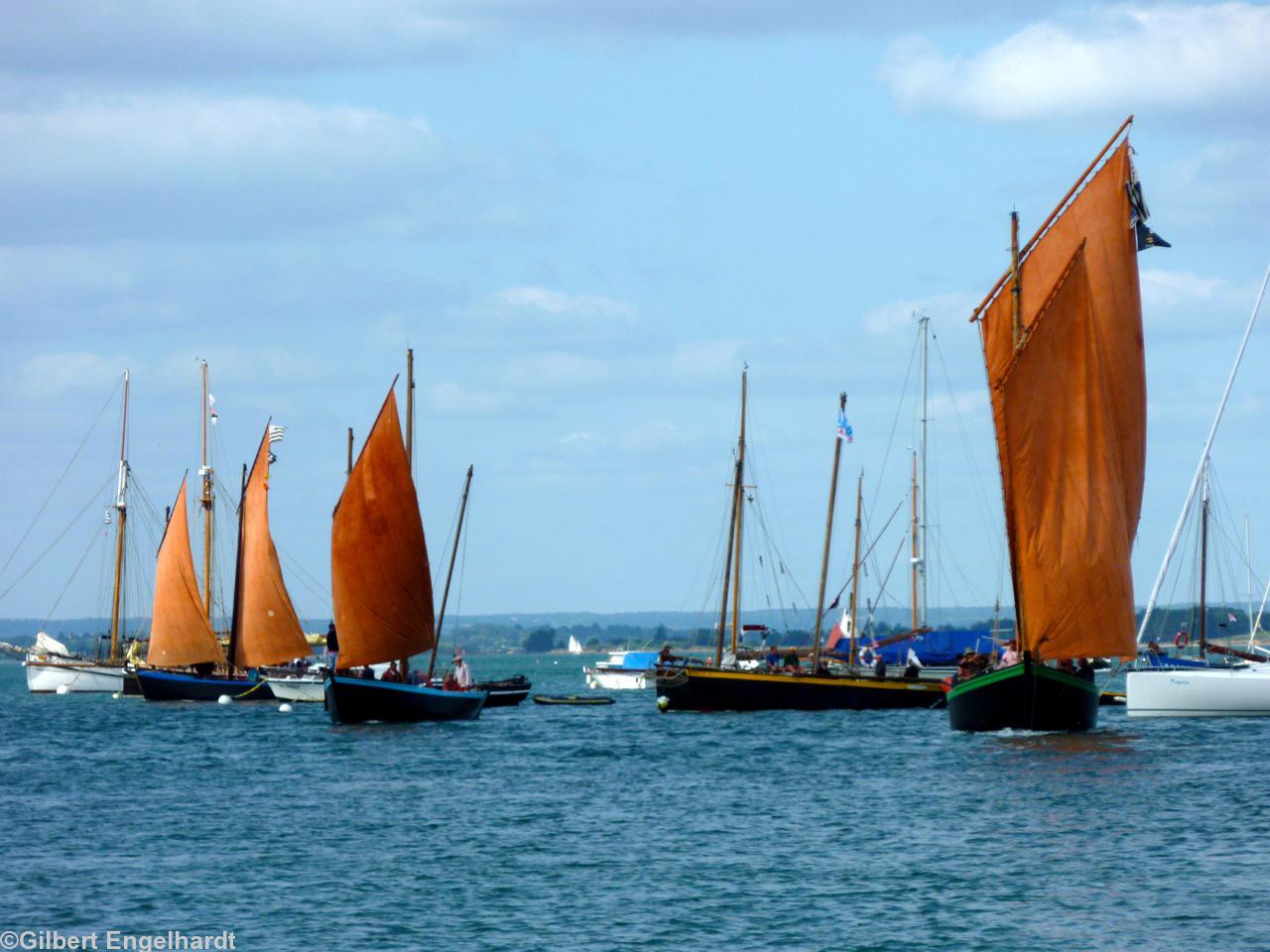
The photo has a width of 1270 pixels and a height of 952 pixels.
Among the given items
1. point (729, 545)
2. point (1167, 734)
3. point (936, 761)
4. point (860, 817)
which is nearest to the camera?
point (860, 817)

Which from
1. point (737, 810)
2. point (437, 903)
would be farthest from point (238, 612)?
point (437, 903)

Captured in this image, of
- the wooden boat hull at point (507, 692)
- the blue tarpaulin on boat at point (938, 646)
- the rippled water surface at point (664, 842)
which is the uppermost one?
the blue tarpaulin on boat at point (938, 646)

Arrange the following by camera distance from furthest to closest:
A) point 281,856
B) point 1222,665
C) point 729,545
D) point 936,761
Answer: point 729,545 → point 1222,665 → point 936,761 → point 281,856

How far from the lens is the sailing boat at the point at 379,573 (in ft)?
217

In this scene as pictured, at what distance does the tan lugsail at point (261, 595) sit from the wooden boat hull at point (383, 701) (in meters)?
25.9

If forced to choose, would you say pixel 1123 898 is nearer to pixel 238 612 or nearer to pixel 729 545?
pixel 729 545

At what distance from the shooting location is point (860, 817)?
4138cm

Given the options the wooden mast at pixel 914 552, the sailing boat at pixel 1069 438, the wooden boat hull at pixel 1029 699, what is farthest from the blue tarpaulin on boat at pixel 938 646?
the sailing boat at pixel 1069 438

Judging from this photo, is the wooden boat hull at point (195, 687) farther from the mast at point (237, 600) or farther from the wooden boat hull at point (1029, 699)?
the wooden boat hull at point (1029, 699)

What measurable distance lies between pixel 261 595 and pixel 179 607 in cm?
591

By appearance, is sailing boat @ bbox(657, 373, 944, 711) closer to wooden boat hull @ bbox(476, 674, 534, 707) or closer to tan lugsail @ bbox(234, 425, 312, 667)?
wooden boat hull @ bbox(476, 674, 534, 707)

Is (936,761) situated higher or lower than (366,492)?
lower

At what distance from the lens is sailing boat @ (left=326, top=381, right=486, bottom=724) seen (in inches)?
2601

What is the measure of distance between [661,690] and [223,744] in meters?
20.9
